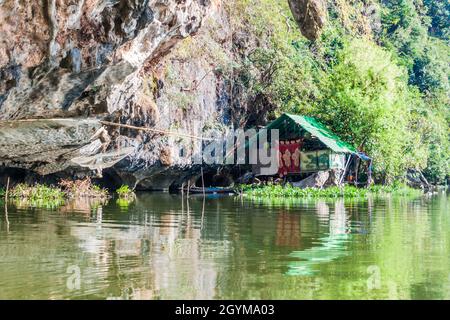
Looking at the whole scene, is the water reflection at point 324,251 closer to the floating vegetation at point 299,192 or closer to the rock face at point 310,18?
the rock face at point 310,18

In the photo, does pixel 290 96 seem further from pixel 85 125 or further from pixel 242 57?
pixel 85 125

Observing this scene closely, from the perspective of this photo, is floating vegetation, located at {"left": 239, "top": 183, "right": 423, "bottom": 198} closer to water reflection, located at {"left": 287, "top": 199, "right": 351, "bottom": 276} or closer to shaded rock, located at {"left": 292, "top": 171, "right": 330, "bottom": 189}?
shaded rock, located at {"left": 292, "top": 171, "right": 330, "bottom": 189}

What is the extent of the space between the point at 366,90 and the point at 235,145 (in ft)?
24.0

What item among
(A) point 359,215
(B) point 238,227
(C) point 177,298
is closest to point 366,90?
(A) point 359,215

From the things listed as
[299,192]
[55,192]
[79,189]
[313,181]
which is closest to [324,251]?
[55,192]

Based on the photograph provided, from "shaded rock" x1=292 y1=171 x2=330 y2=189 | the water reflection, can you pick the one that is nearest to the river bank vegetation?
"shaded rock" x1=292 y1=171 x2=330 y2=189

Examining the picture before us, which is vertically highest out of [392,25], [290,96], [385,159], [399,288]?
[392,25]

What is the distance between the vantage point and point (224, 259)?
867cm

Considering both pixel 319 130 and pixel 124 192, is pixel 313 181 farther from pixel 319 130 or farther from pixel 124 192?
pixel 124 192

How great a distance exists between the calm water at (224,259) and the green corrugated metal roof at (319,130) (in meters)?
16.3

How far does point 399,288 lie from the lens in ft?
22.6

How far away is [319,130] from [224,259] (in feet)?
79.5

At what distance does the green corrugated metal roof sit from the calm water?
53.3 ft

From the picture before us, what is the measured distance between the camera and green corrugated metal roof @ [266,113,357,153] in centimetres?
3093
